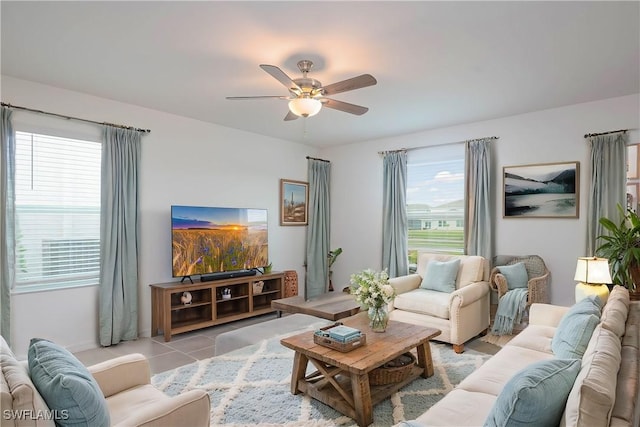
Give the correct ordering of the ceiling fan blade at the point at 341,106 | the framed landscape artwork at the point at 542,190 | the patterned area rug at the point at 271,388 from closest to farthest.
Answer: the patterned area rug at the point at 271,388, the ceiling fan blade at the point at 341,106, the framed landscape artwork at the point at 542,190

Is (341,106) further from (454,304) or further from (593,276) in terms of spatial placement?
(593,276)

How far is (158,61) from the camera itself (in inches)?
118

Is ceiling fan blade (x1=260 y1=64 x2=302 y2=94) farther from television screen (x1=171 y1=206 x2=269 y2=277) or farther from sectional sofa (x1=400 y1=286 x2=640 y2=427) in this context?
television screen (x1=171 y1=206 x2=269 y2=277)

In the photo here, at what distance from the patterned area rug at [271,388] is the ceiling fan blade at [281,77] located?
2.27 metres

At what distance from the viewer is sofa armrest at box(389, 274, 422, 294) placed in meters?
4.27

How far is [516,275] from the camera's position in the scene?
4.23 metres

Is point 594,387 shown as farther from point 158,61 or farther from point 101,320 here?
point 101,320

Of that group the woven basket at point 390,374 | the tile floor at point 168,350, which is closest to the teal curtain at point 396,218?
the tile floor at point 168,350

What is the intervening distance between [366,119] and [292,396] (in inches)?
131

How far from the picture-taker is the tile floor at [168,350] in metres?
3.50

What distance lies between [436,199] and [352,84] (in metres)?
3.07

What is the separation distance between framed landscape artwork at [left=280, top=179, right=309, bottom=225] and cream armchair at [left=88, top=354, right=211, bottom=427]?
13.1ft

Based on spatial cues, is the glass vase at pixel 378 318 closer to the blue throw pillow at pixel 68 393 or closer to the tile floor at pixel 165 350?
the tile floor at pixel 165 350

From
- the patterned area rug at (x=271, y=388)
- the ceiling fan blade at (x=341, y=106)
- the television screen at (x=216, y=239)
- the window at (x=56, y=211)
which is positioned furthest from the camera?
the television screen at (x=216, y=239)
